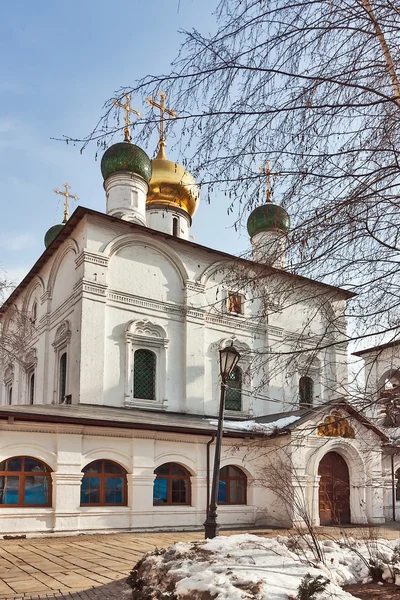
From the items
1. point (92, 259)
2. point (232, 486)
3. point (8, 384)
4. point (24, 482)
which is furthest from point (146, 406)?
point (8, 384)

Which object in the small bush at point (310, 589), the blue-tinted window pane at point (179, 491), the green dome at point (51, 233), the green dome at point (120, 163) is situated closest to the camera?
the small bush at point (310, 589)

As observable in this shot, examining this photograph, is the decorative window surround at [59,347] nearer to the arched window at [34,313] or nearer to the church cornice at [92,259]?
the church cornice at [92,259]

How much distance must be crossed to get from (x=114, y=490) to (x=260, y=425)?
4.51m

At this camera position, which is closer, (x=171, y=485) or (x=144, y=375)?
(x=171, y=485)

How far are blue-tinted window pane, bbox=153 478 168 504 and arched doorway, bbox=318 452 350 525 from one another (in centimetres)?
468

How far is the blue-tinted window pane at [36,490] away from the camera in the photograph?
1251 centimetres

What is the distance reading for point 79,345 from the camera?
1639 cm

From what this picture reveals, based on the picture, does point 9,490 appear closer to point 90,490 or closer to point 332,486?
point 90,490

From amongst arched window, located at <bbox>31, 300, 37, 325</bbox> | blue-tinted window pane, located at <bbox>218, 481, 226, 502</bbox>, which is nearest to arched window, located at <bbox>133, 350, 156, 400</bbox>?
blue-tinted window pane, located at <bbox>218, 481, 226, 502</bbox>

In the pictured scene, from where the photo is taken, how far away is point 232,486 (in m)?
15.7

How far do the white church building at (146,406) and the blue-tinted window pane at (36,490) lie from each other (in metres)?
0.03

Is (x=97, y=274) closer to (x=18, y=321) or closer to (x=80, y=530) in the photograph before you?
(x=18, y=321)

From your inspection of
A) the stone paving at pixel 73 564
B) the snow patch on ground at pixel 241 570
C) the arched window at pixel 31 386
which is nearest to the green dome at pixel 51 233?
the arched window at pixel 31 386

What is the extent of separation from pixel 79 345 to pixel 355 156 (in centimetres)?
1268
